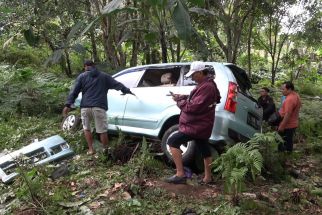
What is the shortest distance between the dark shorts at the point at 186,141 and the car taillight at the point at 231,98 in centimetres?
67

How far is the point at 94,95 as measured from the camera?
6.89 m

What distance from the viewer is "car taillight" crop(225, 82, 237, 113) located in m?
5.91

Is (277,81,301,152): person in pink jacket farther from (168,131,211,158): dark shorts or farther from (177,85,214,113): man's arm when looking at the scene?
(177,85,214,113): man's arm

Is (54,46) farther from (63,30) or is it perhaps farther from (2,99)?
(2,99)

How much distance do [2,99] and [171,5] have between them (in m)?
5.03

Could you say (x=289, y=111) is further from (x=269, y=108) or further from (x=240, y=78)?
(x=240, y=78)

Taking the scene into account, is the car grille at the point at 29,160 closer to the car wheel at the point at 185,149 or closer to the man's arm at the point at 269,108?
the car wheel at the point at 185,149

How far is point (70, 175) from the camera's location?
6242mm

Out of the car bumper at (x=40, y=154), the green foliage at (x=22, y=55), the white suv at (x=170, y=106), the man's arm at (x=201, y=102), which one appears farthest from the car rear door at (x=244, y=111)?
the green foliage at (x=22, y=55)

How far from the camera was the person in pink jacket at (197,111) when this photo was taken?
17.4 ft

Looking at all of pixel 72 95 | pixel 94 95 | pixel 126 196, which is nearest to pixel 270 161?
pixel 126 196

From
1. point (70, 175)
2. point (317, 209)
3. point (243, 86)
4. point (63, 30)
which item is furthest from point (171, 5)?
point (63, 30)

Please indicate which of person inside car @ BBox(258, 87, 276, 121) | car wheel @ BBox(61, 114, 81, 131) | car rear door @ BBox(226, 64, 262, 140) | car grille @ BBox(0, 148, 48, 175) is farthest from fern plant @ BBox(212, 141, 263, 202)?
car wheel @ BBox(61, 114, 81, 131)

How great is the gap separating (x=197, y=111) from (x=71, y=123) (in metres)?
→ 3.96
